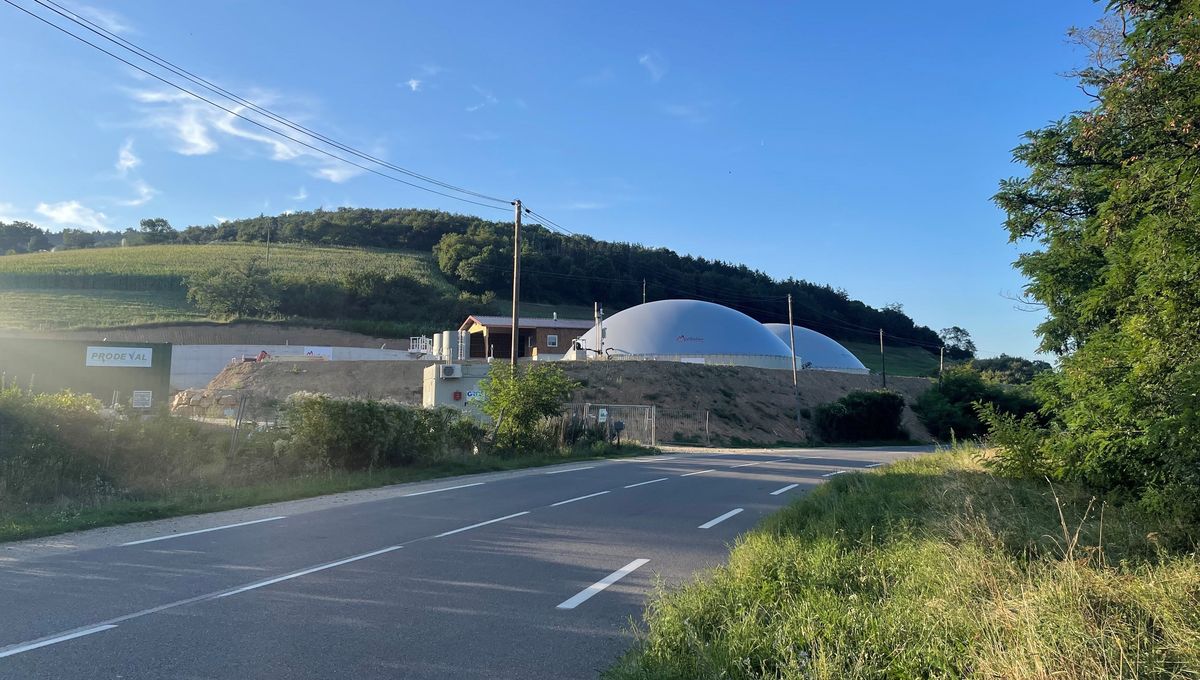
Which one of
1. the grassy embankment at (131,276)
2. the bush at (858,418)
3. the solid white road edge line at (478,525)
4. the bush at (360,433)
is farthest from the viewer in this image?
the grassy embankment at (131,276)

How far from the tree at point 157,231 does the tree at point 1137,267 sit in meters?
149

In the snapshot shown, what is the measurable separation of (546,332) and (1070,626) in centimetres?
7464

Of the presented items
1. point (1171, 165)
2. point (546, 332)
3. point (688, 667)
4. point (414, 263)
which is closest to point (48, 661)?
point (688, 667)

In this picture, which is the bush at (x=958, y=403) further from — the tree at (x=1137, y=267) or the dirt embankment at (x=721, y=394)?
the tree at (x=1137, y=267)

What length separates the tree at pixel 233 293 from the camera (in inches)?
3189

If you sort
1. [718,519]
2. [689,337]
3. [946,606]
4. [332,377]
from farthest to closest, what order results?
[689,337] < [332,377] < [718,519] < [946,606]

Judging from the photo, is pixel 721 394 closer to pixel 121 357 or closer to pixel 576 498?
pixel 121 357

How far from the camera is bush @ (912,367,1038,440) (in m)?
55.8

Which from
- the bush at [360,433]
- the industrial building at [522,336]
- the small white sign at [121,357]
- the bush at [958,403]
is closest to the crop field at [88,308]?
the industrial building at [522,336]

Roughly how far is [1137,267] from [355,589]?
32.1 ft

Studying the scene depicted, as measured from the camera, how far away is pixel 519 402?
2752 cm

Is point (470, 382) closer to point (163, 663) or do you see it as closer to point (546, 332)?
point (163, 663)

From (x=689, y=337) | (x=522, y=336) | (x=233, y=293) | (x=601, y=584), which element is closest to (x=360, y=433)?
(x=601, y=584)

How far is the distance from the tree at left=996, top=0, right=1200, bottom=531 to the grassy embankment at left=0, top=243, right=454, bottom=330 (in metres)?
69.9
